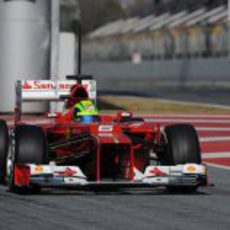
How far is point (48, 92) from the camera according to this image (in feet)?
46.2

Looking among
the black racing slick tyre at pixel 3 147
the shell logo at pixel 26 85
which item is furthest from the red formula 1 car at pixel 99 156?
the shell logo at pixel 26 85

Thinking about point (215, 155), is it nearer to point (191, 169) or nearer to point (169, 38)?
Result: point (191, 169)

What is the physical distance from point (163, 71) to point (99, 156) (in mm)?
40881

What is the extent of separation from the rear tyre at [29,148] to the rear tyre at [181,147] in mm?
1326

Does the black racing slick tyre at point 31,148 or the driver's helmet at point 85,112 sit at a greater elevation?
the driver's helmet at point 85,112

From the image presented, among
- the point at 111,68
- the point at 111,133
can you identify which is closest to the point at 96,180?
the point at 111,133

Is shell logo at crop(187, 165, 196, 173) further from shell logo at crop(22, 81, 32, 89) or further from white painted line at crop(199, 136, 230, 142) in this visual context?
white painted line at crop(199, 136, 230, 142)

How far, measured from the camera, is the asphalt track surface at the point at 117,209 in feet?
29.7

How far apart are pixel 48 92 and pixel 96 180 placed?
3116 millimetres

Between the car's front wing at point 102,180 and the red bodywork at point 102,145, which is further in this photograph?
the red bodywork at point 102,145

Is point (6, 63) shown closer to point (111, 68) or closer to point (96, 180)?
point (96, 180)

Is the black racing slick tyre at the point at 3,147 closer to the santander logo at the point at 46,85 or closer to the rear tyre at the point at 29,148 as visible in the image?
the rear tyre at the point at 29,148

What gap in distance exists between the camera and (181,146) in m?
11.4

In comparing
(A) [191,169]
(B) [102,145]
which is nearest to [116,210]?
(B) [102,145]
